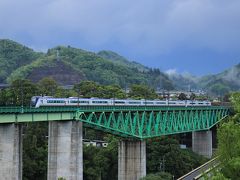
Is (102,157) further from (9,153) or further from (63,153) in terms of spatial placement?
(9,153)

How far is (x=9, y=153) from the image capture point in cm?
4634

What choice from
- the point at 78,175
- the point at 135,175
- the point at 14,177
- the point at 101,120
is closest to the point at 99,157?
the point at 135,175

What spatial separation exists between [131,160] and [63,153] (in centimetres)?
2019

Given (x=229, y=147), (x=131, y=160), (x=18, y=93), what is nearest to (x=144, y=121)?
(x=131, y=160)

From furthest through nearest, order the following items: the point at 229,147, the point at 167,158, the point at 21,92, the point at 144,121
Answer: the point at 21,92
the point at 167,158
the point at 144,121
the point at 229,147

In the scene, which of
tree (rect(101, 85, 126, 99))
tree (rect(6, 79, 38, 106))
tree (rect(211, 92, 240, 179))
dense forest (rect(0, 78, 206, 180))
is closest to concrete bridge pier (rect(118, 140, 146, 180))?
dense forest (rect(0, 78, 206, 180))

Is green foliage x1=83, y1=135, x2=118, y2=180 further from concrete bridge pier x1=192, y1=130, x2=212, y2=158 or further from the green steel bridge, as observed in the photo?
concrete bridge pier x1=192, y1=130, x2=212, y2=158

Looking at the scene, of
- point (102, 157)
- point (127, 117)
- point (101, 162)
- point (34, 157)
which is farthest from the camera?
point (102, 157)

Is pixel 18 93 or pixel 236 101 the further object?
pixel 18 93

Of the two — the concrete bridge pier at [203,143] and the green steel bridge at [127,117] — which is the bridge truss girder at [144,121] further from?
the concrete bridge pier at [203,143]

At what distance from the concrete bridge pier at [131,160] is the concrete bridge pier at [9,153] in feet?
93.1

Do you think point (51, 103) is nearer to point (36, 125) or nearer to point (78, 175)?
point (78, 175)

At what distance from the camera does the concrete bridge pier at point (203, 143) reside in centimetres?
10569

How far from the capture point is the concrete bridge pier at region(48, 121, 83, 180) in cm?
5484
